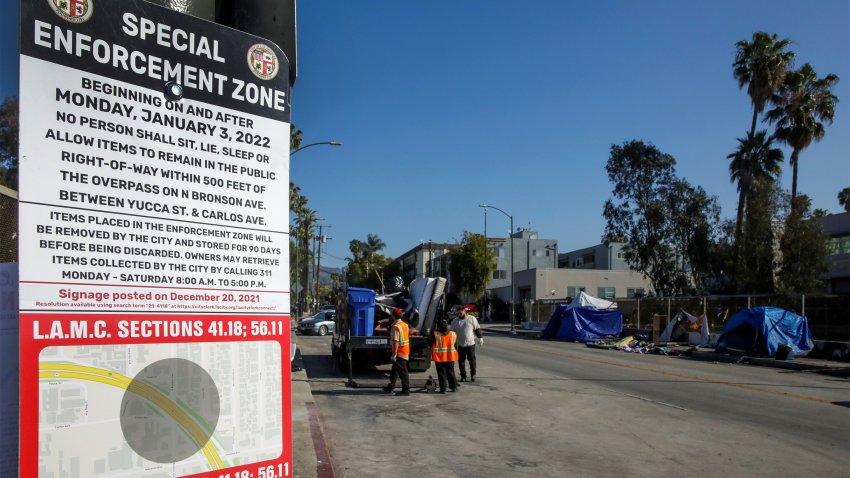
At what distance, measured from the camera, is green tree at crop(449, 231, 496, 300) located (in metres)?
65.4

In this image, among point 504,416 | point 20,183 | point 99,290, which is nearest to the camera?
point 20,183

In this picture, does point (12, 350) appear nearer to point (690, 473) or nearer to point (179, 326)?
point (179, 326)

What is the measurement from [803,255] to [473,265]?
129 ft

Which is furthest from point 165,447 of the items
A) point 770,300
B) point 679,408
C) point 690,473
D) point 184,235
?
point 770,300

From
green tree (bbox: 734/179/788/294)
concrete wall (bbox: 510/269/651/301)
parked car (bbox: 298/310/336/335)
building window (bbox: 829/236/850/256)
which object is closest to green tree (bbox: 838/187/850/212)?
concrete wall (bbox: 510/269/651/301)

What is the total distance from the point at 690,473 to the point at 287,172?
622 centimetres

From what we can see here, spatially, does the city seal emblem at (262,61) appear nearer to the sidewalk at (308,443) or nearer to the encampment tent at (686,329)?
the sidewalk at (308,443)

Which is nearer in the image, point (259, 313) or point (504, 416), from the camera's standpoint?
point (259, 313)

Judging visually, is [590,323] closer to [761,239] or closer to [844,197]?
[761,239]

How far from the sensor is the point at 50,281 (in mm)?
2041

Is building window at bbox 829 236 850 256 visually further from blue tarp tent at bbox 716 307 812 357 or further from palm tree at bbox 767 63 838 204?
blue tarp tent at bbox 716 307 812 357

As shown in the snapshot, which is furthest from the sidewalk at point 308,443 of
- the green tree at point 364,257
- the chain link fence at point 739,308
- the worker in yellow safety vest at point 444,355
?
the green tree at point 364,257

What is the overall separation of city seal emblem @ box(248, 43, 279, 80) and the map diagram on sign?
111 centimetres

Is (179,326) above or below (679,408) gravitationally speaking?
above
